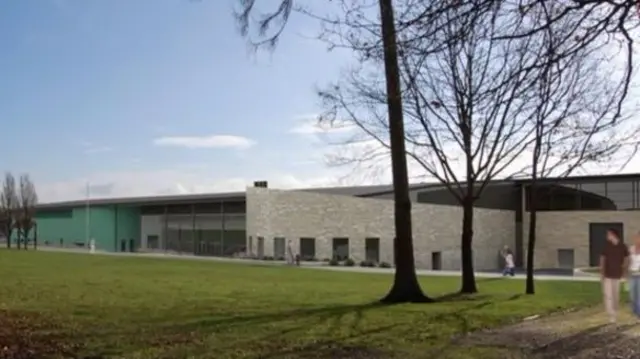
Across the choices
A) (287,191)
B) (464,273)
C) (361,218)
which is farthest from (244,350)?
(287,191)

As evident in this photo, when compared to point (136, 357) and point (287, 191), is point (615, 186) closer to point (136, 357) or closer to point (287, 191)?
point (287, 191)

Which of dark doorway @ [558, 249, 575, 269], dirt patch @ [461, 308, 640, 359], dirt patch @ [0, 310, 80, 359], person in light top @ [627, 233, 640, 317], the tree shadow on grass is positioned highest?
person in light top @ [627, 233, 640, 317]

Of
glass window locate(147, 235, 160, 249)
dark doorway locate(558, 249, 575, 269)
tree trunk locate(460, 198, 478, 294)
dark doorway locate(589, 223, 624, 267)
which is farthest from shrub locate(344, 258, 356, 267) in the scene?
glass window locate(147, 235, 160, 249)

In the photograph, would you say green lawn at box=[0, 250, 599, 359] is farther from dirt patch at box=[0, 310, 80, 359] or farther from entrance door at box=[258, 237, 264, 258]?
entrance door at box=[258, 237, 264, 258]

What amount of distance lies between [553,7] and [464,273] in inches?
666

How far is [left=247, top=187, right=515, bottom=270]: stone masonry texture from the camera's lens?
61062 mm

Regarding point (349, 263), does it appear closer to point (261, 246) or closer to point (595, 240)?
point (261, 246)

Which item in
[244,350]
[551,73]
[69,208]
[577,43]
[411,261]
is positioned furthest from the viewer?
[69,208]

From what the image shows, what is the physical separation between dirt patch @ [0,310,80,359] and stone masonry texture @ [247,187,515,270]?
47.8 m

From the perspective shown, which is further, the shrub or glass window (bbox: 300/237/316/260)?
glass window (bbox: 300/237/316/260)

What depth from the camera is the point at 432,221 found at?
62125mm

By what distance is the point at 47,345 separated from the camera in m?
10.3

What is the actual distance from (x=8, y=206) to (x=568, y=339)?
273 feet

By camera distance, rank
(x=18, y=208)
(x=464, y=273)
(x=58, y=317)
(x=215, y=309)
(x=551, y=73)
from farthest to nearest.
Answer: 1. (x=18, y=208)
2. (x=464, y=273)
3. (x=215, y=309)
4. (x=58, y=317)
5. (x=551, y=73)
